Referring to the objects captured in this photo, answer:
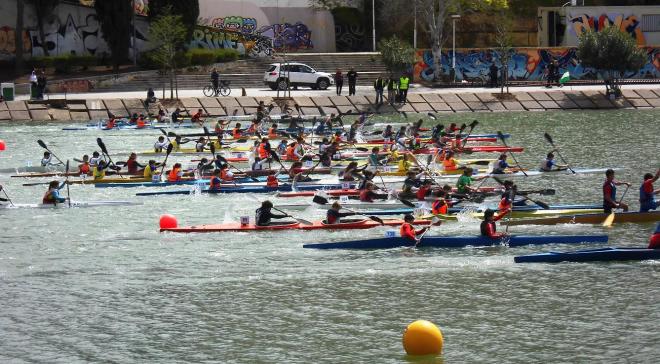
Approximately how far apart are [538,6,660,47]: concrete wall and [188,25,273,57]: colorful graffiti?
65.3 feet

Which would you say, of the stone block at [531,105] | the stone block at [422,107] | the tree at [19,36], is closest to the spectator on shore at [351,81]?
the stone block at [422,107]

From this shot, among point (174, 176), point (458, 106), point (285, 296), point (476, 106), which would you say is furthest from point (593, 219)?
point (476, 106)

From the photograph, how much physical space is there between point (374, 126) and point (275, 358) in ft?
120

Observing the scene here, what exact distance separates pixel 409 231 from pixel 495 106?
129ft

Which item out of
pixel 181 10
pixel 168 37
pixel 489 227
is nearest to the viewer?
pixel 489 227

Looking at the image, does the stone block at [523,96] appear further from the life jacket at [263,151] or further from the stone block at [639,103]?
the life jacket at [263,151]

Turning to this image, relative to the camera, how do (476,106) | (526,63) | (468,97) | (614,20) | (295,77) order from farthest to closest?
(614,20) < (526,63) < (295,77) < (468,97) < (476,106)

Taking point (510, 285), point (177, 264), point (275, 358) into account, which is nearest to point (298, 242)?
point (177, 264)

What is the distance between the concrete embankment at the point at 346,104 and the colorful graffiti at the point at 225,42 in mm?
13344

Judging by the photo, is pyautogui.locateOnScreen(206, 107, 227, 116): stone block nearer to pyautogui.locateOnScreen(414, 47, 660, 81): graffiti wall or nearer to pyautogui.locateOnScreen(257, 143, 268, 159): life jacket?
pyautogui.locateOnScreen(414, 47, 660, 81): graffiti wall

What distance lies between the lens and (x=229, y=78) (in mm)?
74500

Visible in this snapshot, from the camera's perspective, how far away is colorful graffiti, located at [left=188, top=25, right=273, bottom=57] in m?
79.9

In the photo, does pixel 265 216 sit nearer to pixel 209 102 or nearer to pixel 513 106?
pixel 209 102

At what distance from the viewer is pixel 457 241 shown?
91.8 feet
